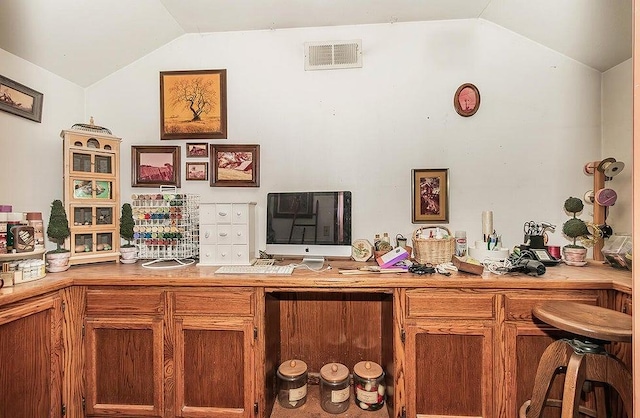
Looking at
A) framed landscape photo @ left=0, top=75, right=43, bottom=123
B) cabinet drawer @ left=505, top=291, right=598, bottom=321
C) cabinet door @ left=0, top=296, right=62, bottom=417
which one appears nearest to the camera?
cabinet door @ left=0, top=296, right=62, bottom=417

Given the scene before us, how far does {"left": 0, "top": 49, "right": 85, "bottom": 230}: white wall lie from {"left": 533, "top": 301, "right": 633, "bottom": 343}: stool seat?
9.26 ft

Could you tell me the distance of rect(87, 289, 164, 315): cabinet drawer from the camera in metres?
1.62

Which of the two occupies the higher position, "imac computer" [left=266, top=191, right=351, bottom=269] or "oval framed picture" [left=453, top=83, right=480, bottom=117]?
"oval framed picture" [left=453, top=83, right=480, bottom=117]

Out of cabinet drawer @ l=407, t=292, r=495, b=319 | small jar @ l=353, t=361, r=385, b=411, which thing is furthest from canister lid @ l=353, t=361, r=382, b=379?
cabinet drawer @ l=407, t=292, r=495, b=319

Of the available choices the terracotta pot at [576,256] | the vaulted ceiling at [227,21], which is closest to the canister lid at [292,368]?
the terracotta pot at [576,256]

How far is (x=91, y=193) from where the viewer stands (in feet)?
6.45

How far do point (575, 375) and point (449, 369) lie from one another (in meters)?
0.54

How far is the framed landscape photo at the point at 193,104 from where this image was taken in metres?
2.26

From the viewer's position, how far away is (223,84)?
2.25m

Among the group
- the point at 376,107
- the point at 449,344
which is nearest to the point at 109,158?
the point at 376,107

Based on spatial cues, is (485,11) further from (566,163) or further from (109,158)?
(109,158)

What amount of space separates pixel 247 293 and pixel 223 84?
156cm

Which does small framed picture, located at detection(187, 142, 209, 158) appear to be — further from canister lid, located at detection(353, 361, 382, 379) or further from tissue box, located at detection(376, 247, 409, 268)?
canister lid, located at detection(353, 361, 382, 379)

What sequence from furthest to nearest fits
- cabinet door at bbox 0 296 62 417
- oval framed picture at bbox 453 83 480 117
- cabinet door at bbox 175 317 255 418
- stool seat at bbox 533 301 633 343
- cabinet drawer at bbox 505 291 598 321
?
oval framed picture at bbox 453 83 480 117
cabinet door at bbox 175 317 255 418
cabinet drawer at bbox 505 291 598 321
cabinet door at bbox 0 296 62 417
stool seat at bbox 533 301 633 343
